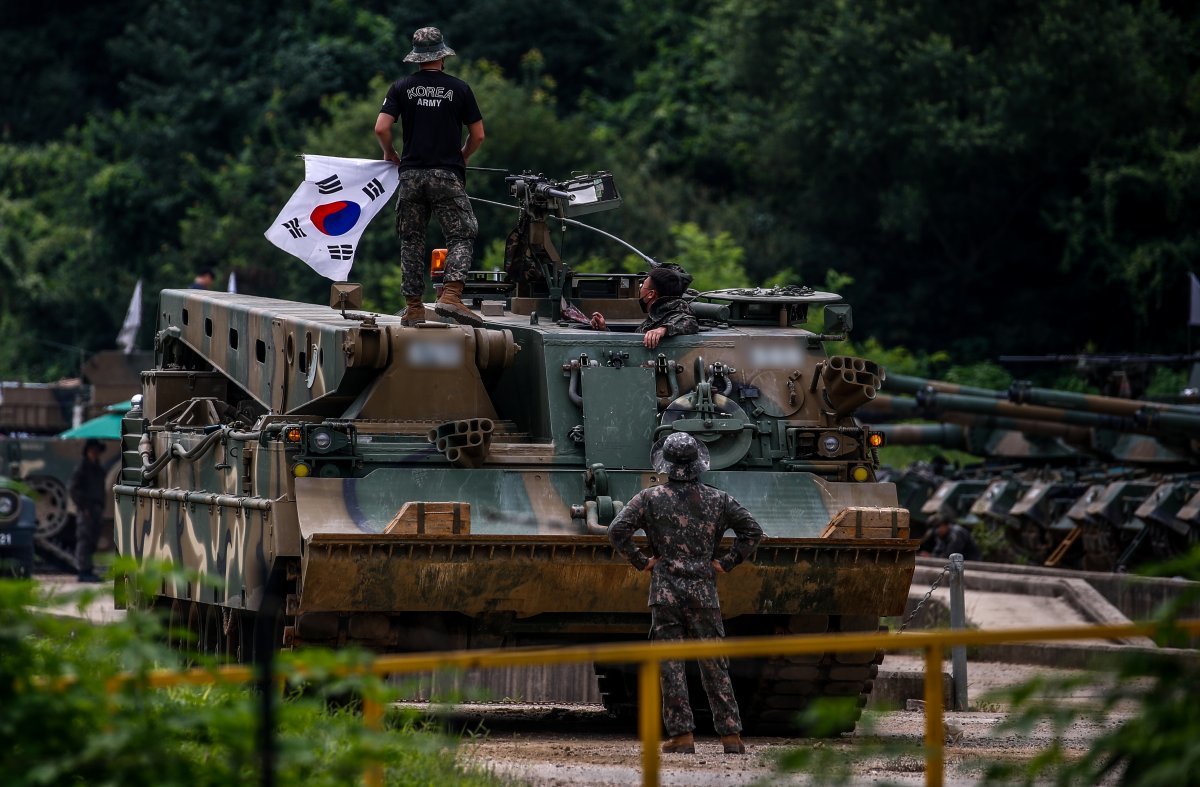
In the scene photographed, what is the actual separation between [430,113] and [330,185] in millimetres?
1401

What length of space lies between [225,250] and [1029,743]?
33651 mm

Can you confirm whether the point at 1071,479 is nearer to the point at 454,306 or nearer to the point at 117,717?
the point at 454,306

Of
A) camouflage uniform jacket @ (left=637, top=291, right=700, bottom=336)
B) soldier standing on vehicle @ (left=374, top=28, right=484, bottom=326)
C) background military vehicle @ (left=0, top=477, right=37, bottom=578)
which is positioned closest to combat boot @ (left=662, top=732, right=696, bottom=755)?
camouflage uniform jacket @ (left=637, top=291, right=700, bottom=336)

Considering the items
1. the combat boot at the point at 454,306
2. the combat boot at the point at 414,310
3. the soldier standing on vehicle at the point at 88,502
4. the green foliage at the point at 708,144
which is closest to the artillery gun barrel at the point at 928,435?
the green foliage at the point at 708,144

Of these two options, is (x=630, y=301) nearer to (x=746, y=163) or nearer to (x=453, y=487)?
(x=453, y=487)

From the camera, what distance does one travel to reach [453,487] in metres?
12.1

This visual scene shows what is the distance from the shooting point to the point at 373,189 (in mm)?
14336

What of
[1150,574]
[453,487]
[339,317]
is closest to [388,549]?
[453,487]

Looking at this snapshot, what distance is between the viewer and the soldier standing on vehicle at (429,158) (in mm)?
13273

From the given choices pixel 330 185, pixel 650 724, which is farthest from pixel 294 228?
pixel 650 724

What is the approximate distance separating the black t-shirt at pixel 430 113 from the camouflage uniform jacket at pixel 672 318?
134cm

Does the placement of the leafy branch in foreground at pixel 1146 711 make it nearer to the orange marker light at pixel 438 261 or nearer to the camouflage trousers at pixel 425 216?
the camouflage trousers at pixel 425 216

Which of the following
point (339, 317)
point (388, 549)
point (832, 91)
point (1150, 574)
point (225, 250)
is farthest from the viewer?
point (225, 250)

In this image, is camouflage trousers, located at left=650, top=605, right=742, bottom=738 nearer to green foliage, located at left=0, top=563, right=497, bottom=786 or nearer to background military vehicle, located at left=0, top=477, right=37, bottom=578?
green foliage, located at left=0, top=563, right=497, bottom=786
